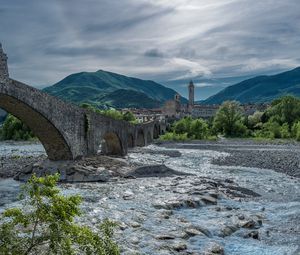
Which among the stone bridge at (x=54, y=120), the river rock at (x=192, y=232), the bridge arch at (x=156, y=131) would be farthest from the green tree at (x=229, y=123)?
the river rock at (x=192, y=232)

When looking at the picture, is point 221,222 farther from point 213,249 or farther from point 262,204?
point 262,204

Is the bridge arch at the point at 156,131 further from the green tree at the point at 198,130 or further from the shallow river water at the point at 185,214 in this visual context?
the shallow river water at the point at 185,214

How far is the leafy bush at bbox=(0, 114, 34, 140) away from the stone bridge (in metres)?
45.6

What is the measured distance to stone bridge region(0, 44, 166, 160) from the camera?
23219 millimetres

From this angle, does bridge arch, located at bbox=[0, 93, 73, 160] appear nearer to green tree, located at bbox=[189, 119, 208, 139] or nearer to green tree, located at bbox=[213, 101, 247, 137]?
green tree, located at bbox=[189, 119, 208, 139]

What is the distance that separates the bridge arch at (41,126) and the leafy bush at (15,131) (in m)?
54.2

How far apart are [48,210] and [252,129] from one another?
10468cm

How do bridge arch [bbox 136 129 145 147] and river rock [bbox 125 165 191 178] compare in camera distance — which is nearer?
river rock [bbox 125 165 191 178]

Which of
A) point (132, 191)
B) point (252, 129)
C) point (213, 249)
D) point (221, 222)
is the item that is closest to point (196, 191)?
point (132, 191)

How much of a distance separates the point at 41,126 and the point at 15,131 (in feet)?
198

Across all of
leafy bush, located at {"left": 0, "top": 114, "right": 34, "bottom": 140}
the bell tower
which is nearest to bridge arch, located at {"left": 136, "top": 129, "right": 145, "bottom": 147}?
leafy bush, located at {"left": 0, "top": 114, "right": 34, "bottom": 140}

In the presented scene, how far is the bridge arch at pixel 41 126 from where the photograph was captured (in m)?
24.5

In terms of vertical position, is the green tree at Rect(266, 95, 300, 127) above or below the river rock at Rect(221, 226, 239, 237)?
above

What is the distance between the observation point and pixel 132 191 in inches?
894
